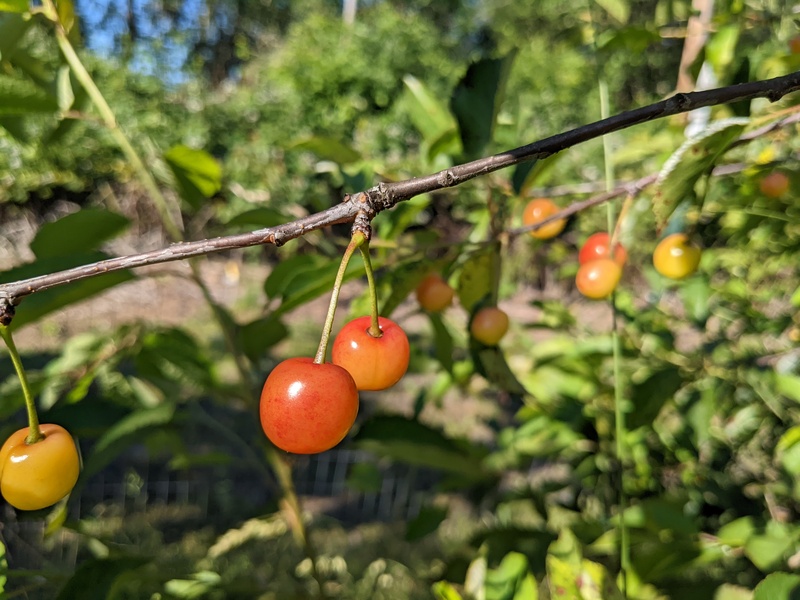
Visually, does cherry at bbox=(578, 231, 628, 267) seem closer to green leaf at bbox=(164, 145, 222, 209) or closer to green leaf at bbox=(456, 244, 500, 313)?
green leaf at bbox=(456, 244, 500, 313)

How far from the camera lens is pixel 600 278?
Answer: 81cm

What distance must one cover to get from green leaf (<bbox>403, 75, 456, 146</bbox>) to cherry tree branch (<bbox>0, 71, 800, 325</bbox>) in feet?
1.95

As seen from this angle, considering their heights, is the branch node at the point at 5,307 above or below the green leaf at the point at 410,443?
above

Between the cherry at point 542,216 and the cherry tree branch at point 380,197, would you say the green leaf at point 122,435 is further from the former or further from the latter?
the cherry at point 542,216

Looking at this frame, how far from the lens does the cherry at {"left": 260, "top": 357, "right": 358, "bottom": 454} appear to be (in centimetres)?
43

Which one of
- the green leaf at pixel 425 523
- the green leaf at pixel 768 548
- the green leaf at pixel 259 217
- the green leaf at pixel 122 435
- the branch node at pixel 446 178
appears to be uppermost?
the branch node at pixel 446 178

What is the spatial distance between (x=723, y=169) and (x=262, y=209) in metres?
0.71

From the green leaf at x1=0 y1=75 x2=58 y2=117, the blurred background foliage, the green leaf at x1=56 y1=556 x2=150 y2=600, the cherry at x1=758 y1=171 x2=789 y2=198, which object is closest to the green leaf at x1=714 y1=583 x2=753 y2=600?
the blurred background foliage

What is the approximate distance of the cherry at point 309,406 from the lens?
43cm

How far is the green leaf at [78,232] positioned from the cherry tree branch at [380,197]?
0.44m

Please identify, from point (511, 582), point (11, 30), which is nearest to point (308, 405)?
point (511, 582)

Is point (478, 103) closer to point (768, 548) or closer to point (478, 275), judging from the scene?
point (478, 275)

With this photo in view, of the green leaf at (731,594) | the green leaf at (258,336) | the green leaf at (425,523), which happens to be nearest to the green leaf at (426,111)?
the green leaf at (258,336)

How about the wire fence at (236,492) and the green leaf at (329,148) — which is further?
the wire fence at (236,492)
